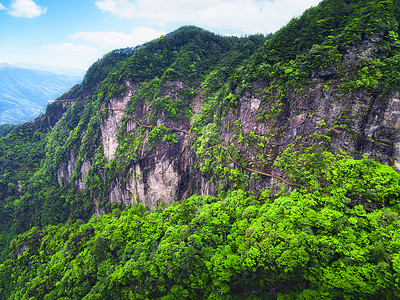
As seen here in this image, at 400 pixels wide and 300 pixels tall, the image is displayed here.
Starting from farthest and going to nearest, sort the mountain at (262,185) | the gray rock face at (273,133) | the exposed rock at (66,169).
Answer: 1. the exposed rock at (66,169)
2. the gray rock face at (273,133)
3. the mountain at (262,185)

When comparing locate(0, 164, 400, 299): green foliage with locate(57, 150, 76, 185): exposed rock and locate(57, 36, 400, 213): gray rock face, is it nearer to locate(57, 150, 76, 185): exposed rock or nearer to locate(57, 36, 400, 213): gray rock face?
locate(57, 36, 400, 213): gray rock face

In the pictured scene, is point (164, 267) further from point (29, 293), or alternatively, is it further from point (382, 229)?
point (29, 293)

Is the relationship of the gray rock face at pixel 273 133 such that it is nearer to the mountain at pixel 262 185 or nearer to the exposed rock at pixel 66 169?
the mountain at pixel 262 185

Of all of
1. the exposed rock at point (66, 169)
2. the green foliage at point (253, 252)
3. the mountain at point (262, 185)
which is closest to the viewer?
the green foliage at point (253, 252)

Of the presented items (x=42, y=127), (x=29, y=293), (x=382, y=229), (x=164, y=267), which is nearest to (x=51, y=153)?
(x=42, y=127)

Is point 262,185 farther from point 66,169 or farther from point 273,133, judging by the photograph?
point 66,169

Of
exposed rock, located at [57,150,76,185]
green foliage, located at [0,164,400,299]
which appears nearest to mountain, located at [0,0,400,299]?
green foliage, located at [0,164,400,299]

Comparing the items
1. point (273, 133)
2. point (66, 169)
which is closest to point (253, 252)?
point (273, 133)

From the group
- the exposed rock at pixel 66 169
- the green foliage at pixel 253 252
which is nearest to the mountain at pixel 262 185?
the green foliage at pixel 253 252
